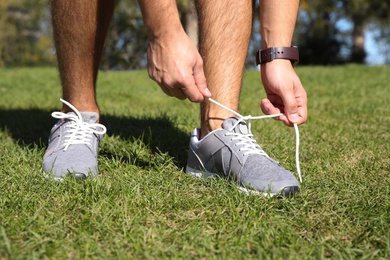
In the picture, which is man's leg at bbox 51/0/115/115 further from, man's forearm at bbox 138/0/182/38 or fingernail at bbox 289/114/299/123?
fingernail at bbox 289/114/299/123

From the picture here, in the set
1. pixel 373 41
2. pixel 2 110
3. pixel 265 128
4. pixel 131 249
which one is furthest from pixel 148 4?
pixel 373 41

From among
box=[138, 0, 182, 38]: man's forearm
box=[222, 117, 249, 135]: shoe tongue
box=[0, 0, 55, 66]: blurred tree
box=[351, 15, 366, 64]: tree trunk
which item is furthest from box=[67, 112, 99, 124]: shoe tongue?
box=[0, 0, 55, 66]: blurred tree

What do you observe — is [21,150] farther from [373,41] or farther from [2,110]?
[373,41]

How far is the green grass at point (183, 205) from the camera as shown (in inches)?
47.9

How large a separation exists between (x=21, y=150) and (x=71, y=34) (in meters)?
0.55

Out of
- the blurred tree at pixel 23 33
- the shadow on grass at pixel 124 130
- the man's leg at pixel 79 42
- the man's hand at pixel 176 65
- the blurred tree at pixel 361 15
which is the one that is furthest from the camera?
the blurred tree at pixel 23 33

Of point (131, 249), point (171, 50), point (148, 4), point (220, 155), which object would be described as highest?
point (148, 4)

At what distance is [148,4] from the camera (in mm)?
1461

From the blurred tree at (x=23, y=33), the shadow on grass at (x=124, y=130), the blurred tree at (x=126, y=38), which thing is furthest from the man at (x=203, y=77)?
the blurred tree at (x=23, y=33)

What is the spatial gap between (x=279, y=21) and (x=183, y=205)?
0.75 meters

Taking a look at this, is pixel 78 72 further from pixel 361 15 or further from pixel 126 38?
pixel 126 38

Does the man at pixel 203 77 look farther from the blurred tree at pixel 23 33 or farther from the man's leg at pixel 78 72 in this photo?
the blurred tree at pixel 23 33

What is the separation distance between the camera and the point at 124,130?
2.62 m

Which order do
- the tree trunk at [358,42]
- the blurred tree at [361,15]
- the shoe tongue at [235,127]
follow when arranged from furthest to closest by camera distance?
the tree trunk at [358,42], the blurred tree at [361,15], the shoe tongue at [235,127]
